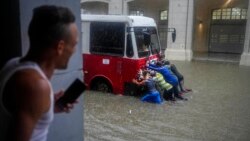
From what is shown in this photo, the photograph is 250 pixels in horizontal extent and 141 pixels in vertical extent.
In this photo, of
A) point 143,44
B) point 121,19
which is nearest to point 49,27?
point 121,19

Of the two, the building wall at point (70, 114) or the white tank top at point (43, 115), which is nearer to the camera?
the white tank top at point (43, 115)

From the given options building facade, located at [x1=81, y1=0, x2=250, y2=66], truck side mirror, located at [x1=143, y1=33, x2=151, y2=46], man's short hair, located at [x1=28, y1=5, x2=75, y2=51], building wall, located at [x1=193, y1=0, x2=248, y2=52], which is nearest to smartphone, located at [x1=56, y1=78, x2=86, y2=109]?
man's short hair, located at [x1=28, y1=5, x2=75, y2=51]

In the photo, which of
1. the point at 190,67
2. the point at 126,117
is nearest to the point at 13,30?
the point at 126,117

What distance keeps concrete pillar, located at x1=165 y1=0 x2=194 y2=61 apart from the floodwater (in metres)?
8.89

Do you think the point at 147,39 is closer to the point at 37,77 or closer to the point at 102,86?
the point at 102,86

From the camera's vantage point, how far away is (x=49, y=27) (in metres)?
1.91

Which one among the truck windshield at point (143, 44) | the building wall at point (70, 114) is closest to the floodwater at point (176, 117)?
the truck windshield at point (143, 44)

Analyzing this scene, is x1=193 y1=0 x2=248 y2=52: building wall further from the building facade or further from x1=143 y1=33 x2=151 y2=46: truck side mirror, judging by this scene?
Result: x1=143 y1=33 x2=151 y2=46: truck side mirror

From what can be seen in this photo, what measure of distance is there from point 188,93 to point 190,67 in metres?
7.23

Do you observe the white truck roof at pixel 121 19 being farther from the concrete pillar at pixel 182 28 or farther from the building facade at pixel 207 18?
the building facade at pixel 207 18

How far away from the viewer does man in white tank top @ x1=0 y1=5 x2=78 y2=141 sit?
5.82 ft

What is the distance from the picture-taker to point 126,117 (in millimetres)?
8766

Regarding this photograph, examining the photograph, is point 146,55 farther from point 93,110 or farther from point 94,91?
point 93,110

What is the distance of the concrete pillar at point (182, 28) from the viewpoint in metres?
22.1
